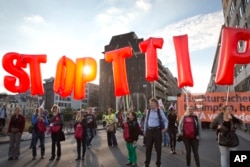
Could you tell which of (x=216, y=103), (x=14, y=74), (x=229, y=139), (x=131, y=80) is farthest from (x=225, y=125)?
(x=131, y=80)

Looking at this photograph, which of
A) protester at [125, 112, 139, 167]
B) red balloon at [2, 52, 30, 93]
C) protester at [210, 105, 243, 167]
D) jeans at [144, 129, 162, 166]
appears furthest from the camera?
red balloon at [2, 52, 30, 93]

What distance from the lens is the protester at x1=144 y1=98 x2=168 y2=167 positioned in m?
7.33

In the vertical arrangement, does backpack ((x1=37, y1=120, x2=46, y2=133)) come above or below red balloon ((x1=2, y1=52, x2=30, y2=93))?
below

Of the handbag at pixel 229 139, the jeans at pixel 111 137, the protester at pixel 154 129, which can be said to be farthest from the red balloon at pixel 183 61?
the jeans at pixel 111 137

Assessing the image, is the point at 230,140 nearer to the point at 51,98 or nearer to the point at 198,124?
the point at 198,124

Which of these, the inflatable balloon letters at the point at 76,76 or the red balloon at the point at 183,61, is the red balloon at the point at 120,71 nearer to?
the inflatable balloon letters at the point at 76,76

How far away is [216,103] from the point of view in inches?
419

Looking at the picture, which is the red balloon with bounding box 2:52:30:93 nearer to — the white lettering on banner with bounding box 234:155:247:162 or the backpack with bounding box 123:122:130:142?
the backpack with bounding box 123:122:130:142

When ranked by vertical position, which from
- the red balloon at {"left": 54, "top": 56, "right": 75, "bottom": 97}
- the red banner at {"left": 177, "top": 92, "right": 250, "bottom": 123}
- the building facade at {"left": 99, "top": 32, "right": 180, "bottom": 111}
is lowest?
the red banner at {"left": 177, "top": 92, "right": 250, "bottom": 123}

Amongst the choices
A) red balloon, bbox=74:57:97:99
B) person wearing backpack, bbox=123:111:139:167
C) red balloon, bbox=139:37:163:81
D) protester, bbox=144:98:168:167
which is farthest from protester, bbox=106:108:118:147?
protester, bbox=144:98:168:167

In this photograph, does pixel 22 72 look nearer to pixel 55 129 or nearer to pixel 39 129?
pixel 39 129

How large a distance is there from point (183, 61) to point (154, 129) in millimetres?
3629

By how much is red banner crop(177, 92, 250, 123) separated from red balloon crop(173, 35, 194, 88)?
0.64 metres

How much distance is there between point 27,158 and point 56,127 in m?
1.70
